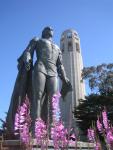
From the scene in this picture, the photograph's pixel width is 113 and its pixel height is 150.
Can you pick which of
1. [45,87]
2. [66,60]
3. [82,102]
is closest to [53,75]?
[45,87]

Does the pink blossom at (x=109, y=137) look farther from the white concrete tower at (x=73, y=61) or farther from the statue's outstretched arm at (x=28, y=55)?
the white concrete tower at (x=73, y=61)

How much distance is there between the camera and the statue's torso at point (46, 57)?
7.73 m

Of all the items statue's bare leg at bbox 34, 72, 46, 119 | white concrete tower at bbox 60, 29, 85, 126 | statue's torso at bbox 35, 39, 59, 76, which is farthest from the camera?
white concrete tower at bbox 60, 29, 85, 126

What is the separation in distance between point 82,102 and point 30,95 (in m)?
29.5

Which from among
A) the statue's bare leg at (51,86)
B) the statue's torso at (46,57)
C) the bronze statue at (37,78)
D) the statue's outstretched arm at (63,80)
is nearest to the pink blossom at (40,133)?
the bronze statue at (37,78)

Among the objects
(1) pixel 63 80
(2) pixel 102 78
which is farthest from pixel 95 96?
(1) pixel 63 80

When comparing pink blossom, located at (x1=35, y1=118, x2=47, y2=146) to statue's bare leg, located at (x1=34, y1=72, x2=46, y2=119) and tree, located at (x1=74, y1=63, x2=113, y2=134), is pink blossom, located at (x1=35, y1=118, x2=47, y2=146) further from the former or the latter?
tree, located at (x1=74, y1=63, x2=113, y2=134)

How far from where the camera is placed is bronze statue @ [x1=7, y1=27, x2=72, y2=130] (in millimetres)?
7441

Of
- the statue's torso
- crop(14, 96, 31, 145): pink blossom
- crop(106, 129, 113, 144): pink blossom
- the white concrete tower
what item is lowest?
crop(106, 129, 113, 144): pink blossom

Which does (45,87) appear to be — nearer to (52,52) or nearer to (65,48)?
(52,52)

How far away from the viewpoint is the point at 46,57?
311 inches

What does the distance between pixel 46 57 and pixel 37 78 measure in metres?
0.64

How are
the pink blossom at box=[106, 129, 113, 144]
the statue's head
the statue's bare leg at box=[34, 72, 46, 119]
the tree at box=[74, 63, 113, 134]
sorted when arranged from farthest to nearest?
the tree at box=[74, 63, 113, 134]
the statue's head
the statue's bare leg at box=[34, 72, 46, 119]
the pink blossom at box=[106, 129, 113, 144]

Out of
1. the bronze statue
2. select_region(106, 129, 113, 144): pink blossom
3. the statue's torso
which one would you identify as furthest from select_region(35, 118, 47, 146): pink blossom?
the statue's torso
